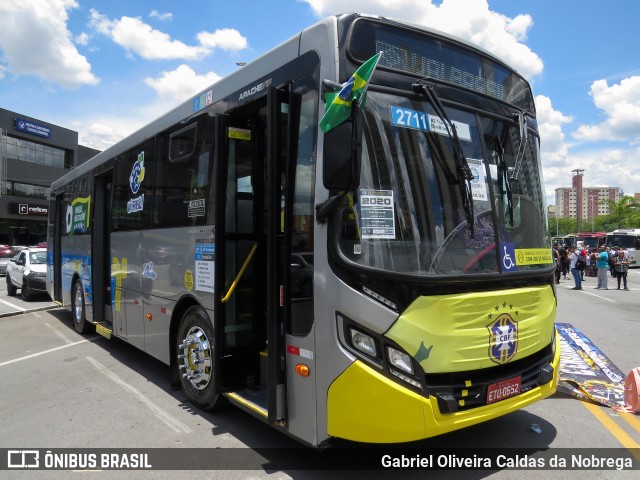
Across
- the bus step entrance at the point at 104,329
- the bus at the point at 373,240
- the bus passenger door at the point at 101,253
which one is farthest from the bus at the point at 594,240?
the bus at the point at 373,240

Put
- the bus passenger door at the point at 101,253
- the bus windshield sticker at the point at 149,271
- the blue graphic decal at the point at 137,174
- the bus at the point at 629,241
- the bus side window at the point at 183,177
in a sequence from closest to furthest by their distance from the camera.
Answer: the bus side window at the point at 183,177 < the bus windshield sticker at the point at 149,271 < the blue graphic decal at the point at 137,174 < the bus passenger door at the point at 101,253 < the bus at the point at 629,241

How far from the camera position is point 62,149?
165 feet

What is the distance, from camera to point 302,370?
11.8 ft

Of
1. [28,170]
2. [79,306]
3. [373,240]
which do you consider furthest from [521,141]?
[28,170]

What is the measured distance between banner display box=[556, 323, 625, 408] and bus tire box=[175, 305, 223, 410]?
3.98 meters

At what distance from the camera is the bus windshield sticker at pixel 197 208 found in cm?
493

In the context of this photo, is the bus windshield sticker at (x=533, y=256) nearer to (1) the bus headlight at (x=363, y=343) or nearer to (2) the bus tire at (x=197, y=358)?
(1) the bus headlight at (x=363, y=343)

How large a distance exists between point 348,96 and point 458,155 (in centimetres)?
103

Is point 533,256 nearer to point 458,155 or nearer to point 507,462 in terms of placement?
point 458,155

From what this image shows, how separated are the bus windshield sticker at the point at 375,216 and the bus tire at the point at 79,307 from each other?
763cm

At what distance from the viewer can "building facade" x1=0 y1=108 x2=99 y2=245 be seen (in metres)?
43.8

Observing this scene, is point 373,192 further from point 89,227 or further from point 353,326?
point 89,227

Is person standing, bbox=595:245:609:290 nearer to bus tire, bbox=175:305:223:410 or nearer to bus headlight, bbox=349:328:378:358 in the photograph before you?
bus tire, bbox=175:305:223:410

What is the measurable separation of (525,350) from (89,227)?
7542 mm
